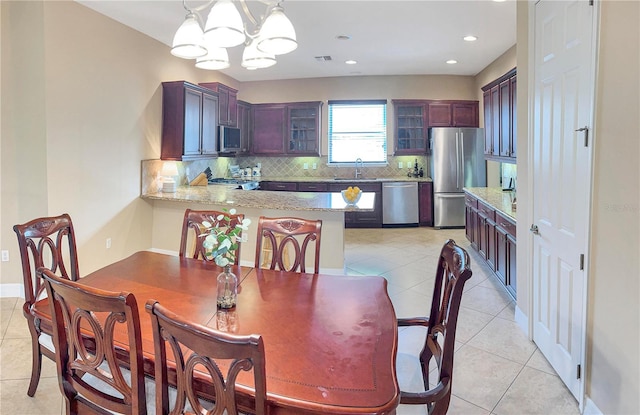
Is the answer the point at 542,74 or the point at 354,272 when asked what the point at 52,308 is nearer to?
the point at 542,74

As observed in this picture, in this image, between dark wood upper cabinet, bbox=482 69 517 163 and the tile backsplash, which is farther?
the tile backsplash

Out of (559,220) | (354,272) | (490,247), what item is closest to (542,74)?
(559,220)

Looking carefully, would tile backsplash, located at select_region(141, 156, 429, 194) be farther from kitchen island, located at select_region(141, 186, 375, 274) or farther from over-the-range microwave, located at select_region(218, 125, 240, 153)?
kitchen island, located at select_region(141, 186, 375, 274)

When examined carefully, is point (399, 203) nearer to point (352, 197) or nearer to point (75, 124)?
point (352, 197)

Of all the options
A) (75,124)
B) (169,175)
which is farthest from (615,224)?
(169,175)

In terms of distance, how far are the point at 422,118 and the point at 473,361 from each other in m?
5.69

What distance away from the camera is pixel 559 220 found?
2393mm

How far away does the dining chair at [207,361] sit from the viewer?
0.98 metres

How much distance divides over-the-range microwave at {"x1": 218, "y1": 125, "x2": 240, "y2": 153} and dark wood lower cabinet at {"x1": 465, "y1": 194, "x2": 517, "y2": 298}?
3.87 meters

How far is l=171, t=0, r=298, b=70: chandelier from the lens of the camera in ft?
6.63

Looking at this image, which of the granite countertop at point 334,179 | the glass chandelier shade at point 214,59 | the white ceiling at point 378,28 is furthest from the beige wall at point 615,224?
the granite countertop at point 334,179

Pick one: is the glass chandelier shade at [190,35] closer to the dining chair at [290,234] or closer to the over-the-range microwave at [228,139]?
the dining chair at [290,234]

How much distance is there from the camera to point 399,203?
733 cm

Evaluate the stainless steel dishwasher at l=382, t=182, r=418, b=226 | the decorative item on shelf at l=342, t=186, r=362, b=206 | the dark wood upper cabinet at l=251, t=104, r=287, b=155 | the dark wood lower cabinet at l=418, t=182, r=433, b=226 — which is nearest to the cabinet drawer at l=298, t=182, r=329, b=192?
the dark wood upper cabinet at l=251, t=104, r=287, b=155
